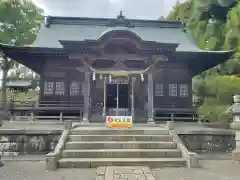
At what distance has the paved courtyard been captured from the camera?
7.56 metres

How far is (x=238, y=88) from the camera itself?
48.5 ft

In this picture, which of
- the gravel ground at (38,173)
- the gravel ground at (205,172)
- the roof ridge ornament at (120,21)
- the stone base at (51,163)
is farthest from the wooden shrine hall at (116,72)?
the stone base at (51,163)

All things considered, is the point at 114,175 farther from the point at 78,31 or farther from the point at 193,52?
the point at 78,31

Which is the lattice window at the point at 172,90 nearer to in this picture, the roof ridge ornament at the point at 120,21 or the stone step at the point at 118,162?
the roof ridge ornament at the point at 120,21

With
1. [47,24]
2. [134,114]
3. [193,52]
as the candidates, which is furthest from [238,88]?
[47,24]

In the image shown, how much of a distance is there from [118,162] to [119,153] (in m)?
0.62

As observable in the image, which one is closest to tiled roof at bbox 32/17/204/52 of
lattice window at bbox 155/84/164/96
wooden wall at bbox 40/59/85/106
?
wooden wall at bbox 40/59/85/106

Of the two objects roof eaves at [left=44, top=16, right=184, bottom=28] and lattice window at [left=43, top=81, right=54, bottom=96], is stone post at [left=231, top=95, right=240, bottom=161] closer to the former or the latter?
lattice window at [left=43, top=81, right=54, bottom=96]

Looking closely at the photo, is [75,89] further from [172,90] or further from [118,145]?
[118,145]

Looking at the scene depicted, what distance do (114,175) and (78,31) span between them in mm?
18424

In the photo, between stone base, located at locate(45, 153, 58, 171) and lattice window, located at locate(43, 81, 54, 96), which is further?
lattice window, located at locate(43, 81, 54, 96)

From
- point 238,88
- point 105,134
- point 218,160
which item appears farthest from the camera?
point 238,88

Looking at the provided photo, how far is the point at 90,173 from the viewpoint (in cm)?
809

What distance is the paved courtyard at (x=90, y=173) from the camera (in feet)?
24.8
